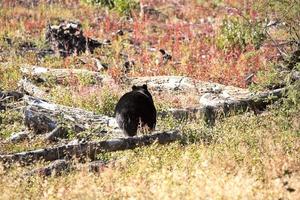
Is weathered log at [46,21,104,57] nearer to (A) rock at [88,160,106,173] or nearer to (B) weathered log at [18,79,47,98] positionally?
(B) weathered log at [18,79,47,98]

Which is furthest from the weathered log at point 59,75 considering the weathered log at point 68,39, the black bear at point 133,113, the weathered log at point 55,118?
the black bear at point 133,113

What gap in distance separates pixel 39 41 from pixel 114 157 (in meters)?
11.7

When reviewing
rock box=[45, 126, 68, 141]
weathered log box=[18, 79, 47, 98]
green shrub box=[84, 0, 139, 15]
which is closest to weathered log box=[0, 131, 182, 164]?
rock box=[45, 126, 68, 141]

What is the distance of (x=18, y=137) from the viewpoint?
10.6m

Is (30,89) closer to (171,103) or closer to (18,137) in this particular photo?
(171,103)

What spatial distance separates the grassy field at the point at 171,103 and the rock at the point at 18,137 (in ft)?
0.79

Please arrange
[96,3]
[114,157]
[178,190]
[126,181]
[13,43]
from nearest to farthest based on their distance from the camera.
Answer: [178,190]
[126,181]
[114,157]
[13,43]
[96,3]

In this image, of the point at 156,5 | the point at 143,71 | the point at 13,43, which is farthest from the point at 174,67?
the point at 156,5

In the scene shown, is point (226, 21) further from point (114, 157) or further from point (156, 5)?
point (114, 157)

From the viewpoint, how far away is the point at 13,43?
19.9 metres

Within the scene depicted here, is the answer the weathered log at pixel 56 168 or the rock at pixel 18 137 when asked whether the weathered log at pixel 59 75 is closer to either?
the rock at pixel 18 137

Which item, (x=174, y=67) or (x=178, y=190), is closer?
(x=178, y=190)

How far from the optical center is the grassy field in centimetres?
676

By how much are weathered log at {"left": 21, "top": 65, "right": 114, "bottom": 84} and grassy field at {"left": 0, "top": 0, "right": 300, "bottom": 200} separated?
0.84 feet
